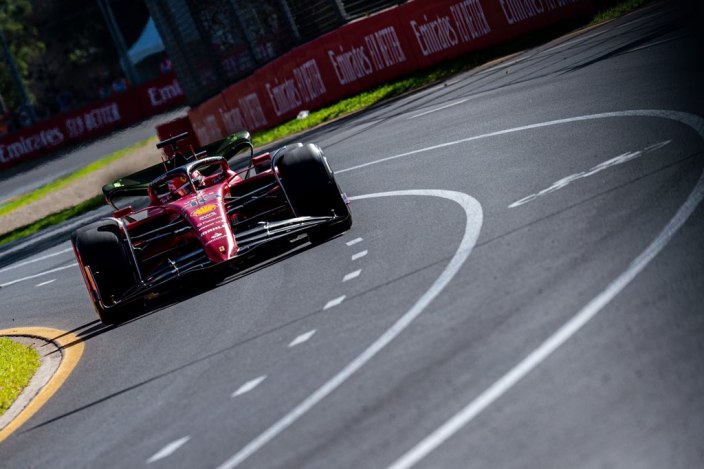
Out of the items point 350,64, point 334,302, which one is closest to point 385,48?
point 350,64

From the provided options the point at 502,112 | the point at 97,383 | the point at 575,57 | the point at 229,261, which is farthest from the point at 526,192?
the point at 575,57

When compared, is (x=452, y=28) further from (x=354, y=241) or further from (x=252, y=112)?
(x=354, y=241)

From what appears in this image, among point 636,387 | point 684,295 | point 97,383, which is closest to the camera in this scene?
point 636,387

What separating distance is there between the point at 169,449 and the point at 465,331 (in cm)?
178

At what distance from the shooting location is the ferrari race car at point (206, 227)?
10.9 meters

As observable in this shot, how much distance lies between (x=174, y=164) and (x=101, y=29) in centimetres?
6157

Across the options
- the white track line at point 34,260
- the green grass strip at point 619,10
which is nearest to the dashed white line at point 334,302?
the white track line at point 34,260

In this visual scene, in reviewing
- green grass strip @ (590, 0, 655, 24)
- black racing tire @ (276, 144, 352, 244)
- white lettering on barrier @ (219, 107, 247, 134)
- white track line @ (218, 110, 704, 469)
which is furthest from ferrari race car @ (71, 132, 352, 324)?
white lettering on barrier @ (219, 107, 247, 134)

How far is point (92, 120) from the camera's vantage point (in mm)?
52875

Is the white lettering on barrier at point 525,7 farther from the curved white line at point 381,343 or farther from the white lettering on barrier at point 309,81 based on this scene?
the curved white line at point 381,343

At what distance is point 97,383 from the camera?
9.29 metres

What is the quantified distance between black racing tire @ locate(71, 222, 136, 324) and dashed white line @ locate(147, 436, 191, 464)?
4.62 metres

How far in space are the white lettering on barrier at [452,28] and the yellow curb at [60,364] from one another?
40.2 ft

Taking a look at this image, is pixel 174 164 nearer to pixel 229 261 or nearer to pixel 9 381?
pixel 229 261
